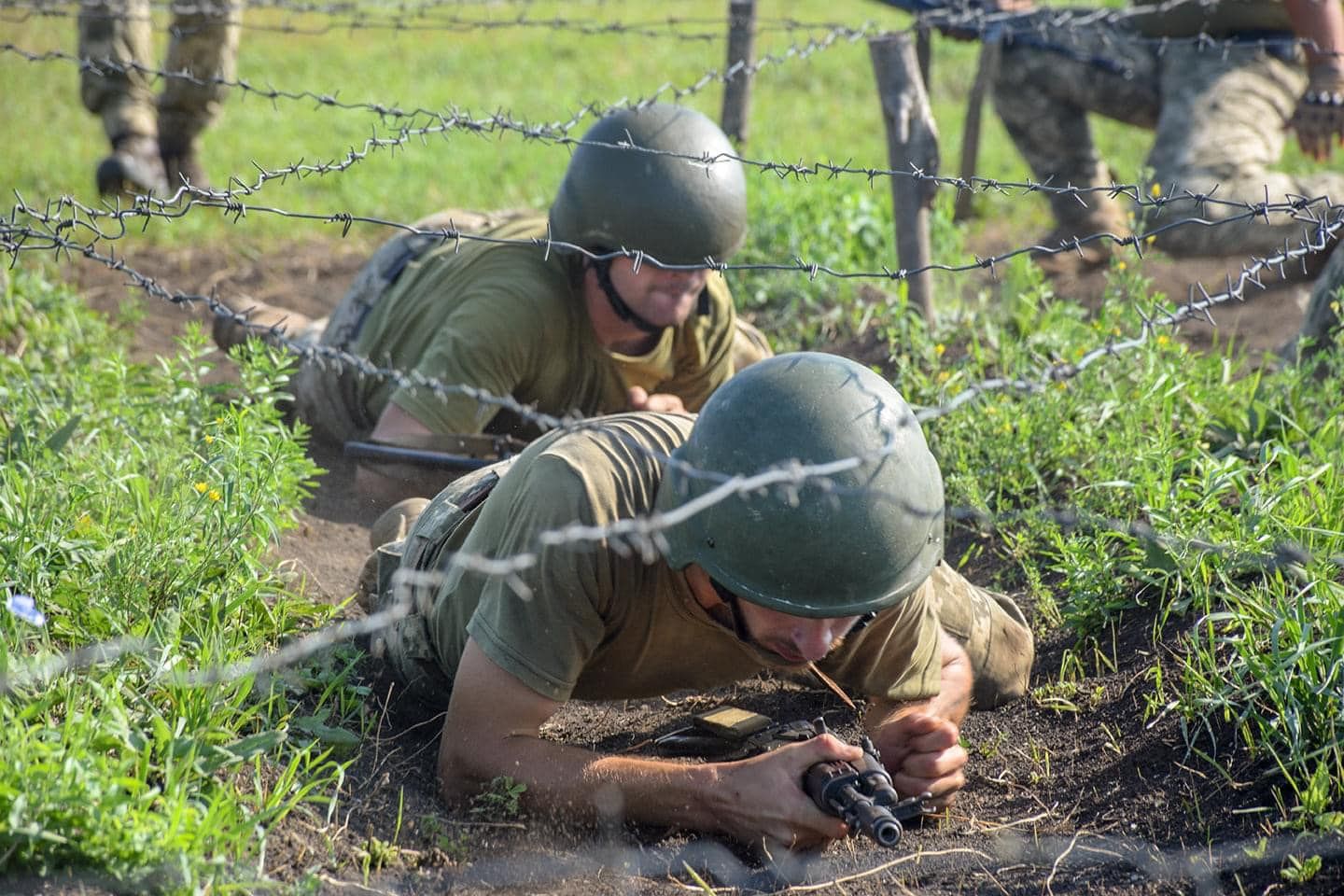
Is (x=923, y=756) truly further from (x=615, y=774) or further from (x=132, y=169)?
(x=132, y=169)

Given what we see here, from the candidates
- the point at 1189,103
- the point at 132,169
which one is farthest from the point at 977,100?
the point at 132,169

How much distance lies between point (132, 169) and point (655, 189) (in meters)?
4.25

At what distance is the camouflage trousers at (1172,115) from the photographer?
629cm

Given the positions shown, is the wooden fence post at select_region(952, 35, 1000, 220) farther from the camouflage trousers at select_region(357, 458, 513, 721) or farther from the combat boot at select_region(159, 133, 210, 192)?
the combat boot at select_region(159, 133, 210, 192)

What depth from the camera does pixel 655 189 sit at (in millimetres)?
4297

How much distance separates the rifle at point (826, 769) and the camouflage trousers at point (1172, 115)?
3429 millimetres

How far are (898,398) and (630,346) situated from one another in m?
2.01

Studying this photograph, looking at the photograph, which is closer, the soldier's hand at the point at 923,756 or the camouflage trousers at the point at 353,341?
the soldier's hand at the point at 923,756

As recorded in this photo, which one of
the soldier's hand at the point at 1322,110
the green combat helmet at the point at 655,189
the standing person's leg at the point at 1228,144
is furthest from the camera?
the standing person's leg at the point at 1228,144

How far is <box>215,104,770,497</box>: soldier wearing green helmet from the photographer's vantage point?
14.2ft

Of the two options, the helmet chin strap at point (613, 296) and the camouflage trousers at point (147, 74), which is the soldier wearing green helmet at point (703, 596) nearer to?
the helmet chin strap at point (613, 296)

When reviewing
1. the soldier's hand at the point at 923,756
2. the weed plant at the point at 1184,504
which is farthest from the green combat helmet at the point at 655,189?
the soldier's hand at the point at 923,756

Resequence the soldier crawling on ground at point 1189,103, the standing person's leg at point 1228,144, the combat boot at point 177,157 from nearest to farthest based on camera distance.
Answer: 1. the soldier crawling on ground at point 1189,103
2. the standing person's leg at point 1228,144
3. the combat boot at point 177,157

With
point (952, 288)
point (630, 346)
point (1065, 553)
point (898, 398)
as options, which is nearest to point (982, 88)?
point (952, 288)
